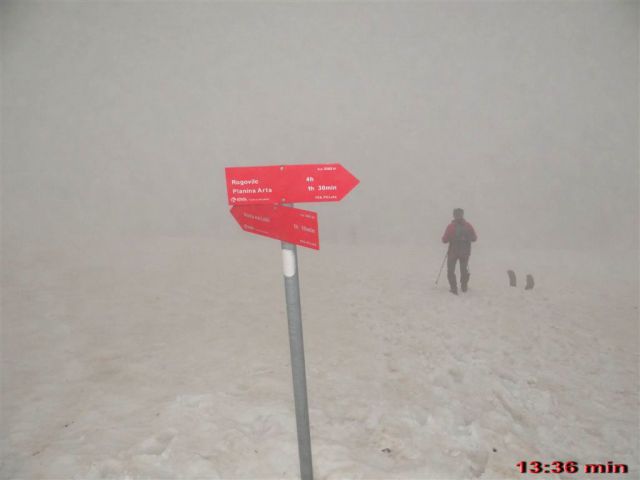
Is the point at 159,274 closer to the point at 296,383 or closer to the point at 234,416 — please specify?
the point at 234,416

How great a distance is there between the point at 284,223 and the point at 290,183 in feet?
0.77

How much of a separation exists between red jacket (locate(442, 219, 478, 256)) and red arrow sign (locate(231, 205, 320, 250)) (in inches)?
274

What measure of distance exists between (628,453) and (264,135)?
15063cm

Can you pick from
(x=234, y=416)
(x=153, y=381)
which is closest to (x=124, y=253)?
(x=153, y=381)

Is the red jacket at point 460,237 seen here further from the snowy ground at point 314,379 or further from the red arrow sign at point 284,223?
the red arrow sign at point 284,223

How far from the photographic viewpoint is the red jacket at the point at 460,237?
802 centimetres

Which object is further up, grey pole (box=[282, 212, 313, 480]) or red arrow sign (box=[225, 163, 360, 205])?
red arrow sign (box=[225, 163, 360, 205])

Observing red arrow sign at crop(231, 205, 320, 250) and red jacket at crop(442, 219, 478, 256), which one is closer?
red arrow sign at crop(231, 205, 320, 250)

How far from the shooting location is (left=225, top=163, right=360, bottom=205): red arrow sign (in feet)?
6.10

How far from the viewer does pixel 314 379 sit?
4258mm

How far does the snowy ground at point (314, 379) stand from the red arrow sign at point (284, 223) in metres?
2.09
